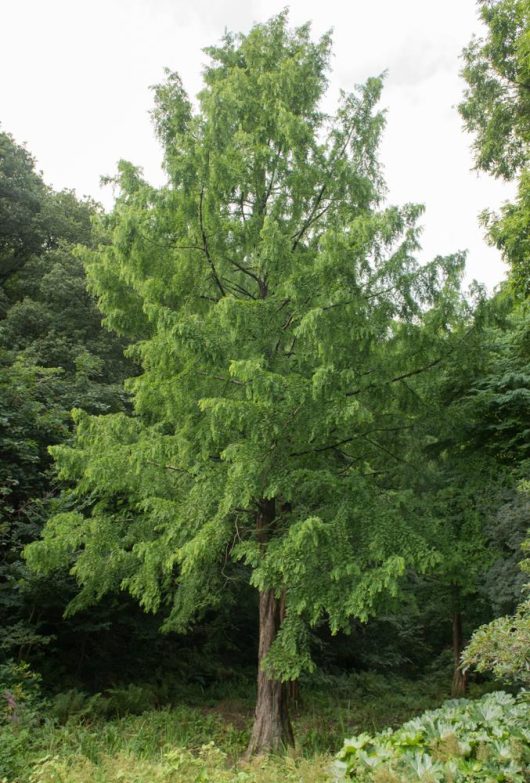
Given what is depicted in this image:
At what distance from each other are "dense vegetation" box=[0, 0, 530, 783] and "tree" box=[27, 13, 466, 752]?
30 mm

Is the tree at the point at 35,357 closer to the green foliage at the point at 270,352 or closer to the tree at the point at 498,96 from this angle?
the green foliage at the point at 270,352

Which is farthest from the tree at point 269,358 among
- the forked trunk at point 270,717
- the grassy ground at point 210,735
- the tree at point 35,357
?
the tree at point 35,357

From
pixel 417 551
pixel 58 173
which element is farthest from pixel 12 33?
pixel 58 173

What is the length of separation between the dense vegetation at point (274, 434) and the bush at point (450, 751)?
2.0 inches

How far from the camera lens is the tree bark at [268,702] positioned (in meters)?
6.49

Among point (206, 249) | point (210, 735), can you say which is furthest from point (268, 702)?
point (206, 249)

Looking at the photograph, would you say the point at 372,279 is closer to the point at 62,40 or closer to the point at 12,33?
the point at 62,40

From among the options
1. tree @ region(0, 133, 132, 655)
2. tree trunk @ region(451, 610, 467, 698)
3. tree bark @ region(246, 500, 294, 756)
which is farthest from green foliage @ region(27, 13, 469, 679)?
tree trunk @ region(451, 610, 467, 698)

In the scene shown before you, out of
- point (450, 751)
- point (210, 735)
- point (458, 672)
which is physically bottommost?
point (210, 735)

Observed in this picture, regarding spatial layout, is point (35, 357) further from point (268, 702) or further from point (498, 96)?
point (498, 96)

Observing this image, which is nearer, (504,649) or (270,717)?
(504,649)

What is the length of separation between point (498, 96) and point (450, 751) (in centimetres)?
1120

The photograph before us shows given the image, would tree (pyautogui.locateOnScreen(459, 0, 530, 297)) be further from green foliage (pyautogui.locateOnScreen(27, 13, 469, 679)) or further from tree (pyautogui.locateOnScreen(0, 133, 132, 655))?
tree (pyautogui.locateOnScreen(0, 133, 132, 655))

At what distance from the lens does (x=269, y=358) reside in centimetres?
651
